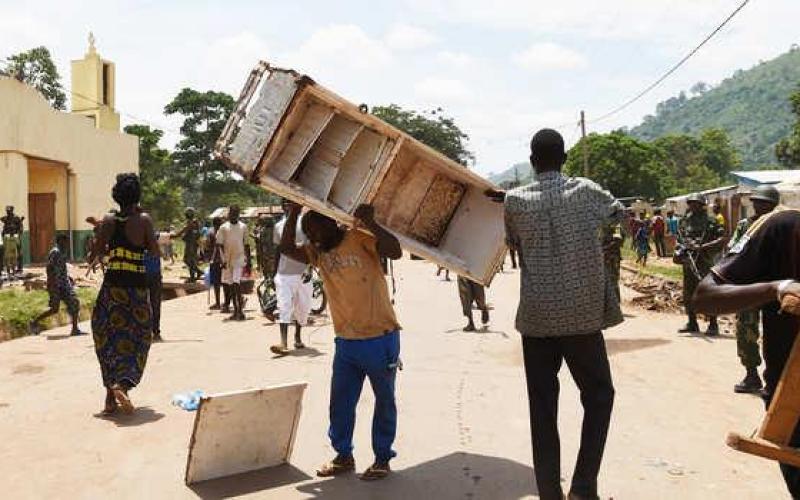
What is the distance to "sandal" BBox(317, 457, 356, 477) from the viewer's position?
4.80 m

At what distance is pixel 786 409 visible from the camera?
8.16ft

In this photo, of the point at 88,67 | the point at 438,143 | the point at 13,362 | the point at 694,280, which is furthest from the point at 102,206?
the point at 438,143

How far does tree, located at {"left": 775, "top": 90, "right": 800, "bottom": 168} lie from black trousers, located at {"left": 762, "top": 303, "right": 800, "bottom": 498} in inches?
1560

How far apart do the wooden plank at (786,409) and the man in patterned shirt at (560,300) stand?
1402mm

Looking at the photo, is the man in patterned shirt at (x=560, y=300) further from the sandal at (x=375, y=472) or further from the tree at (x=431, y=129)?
the tree at (x=431, y=129)

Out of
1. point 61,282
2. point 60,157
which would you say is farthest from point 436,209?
point 60,157

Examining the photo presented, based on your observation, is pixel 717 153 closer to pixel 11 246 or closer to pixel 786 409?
pixel 11 246

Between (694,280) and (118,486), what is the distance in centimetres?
811

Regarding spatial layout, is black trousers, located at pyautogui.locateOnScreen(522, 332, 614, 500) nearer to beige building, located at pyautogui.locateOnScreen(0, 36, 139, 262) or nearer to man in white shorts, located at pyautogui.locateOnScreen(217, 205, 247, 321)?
man in white shorts, located at pyautogui.locateOnScreen(217, 205, 247, 321)

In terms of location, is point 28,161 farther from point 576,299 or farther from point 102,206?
point 576,299

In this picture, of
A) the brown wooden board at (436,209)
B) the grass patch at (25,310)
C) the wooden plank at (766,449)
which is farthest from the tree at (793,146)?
the wooden plank at (766,449)

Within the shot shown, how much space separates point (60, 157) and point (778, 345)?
91.6 ft

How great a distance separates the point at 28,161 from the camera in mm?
26359

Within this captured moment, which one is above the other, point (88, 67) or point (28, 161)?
point (88, 67)
